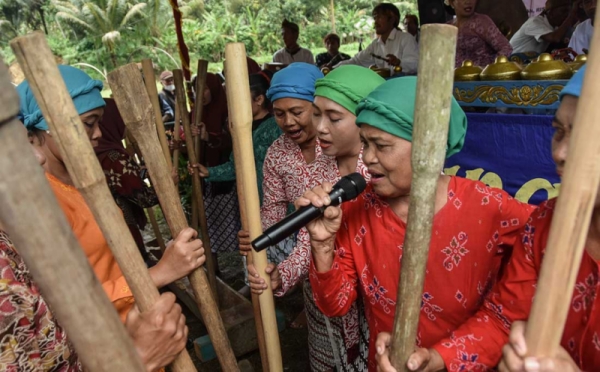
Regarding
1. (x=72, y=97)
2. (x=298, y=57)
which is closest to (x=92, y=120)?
(x=72, y=97)

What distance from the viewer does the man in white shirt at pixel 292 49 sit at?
7.24 meters

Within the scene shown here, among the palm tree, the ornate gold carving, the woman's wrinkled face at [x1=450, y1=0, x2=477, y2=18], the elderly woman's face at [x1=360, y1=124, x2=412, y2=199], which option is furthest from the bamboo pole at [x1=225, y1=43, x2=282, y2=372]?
the palm tree

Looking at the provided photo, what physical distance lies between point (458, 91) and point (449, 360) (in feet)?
6.61

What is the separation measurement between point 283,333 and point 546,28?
11.9 ft

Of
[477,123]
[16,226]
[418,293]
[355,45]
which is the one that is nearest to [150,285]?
[16,226]

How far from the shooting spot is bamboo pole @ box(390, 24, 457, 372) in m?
0.65

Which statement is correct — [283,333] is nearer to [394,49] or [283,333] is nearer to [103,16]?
[394,49]

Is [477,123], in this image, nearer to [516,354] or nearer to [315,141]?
[315,141]

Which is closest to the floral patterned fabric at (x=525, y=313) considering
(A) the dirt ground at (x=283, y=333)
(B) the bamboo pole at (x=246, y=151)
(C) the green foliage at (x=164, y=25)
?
(B) the bamboo pole at (x=246, y=151)

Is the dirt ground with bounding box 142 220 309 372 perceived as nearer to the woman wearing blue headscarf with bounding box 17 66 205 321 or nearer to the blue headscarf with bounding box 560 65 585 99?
the woman wearing blue headscarf with bounding box 17 66 205 321

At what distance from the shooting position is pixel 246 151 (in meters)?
1.30

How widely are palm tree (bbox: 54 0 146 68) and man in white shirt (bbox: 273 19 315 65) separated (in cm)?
1647

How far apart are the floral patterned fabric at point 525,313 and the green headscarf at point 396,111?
41 cm

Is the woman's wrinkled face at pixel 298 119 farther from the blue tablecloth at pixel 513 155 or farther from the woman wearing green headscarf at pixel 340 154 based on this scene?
the blue tablecloth at pixel 513 155
